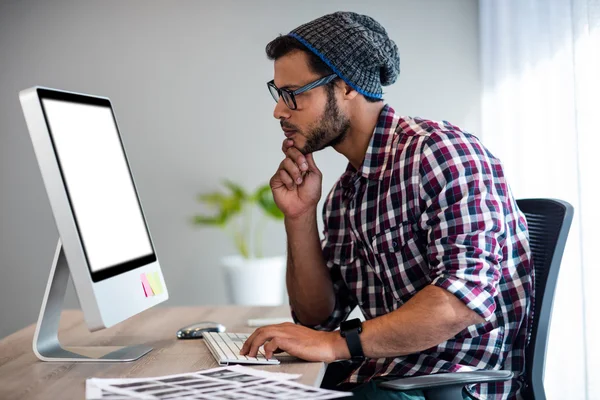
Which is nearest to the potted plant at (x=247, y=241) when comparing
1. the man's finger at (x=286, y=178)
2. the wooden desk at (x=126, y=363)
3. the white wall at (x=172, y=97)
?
the white wall at (x=172, y=97)

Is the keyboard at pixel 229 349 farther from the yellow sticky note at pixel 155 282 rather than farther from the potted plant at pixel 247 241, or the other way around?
the potted plant at pixel 247 241

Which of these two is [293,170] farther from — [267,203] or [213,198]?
[213,198]

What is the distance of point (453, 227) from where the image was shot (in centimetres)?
142

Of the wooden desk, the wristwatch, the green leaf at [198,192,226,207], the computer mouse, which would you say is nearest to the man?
the wristwatch

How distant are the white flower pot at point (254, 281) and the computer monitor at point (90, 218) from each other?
2.82 metres

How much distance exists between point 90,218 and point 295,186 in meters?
0.62

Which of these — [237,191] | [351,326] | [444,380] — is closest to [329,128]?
[351,326]

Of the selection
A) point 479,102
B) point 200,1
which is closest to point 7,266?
point 200,1

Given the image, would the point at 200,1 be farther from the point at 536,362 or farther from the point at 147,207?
the point at 536,362

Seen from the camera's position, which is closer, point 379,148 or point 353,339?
point 353,339

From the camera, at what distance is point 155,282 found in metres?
1.63

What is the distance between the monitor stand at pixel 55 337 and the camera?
1453 millimetres

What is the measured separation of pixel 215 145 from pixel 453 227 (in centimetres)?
369

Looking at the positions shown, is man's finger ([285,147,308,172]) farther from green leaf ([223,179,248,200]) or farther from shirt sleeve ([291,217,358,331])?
green leaf ([223,179,248,200])
